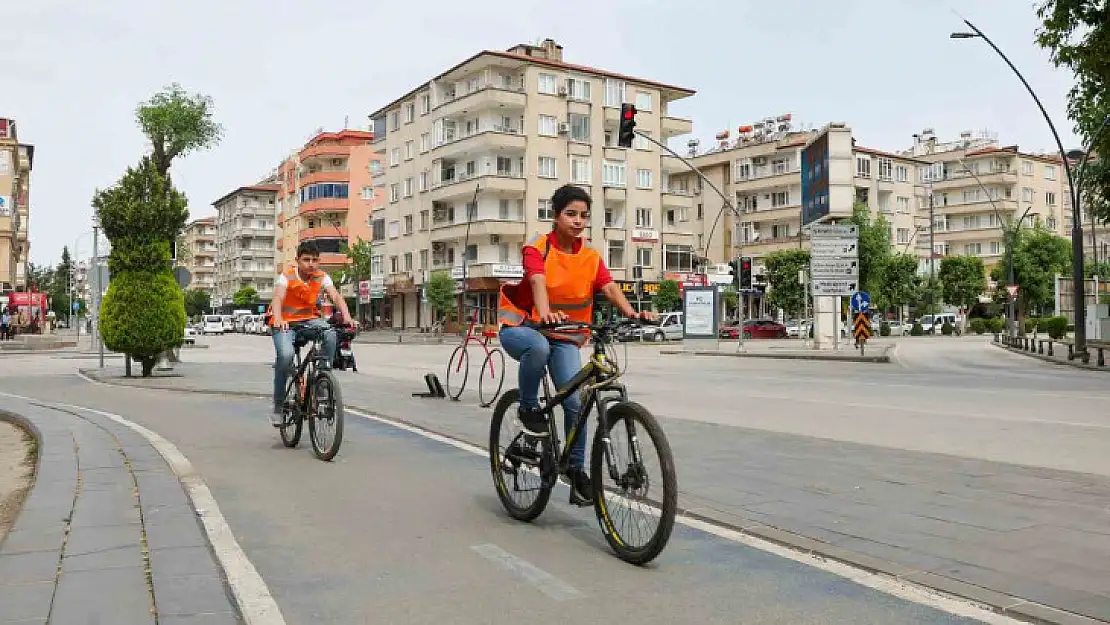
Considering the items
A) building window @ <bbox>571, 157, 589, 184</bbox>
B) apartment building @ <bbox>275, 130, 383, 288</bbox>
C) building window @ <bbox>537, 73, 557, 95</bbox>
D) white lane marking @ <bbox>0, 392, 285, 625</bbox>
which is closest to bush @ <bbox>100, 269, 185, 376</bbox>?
white lane marking @ <bbox>0, 392, 285, 625</bbox>

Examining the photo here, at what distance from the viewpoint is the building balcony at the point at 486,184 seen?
62062 mm

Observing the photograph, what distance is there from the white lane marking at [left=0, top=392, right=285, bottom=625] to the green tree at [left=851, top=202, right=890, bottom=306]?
59.7 meters

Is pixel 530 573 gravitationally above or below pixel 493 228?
below

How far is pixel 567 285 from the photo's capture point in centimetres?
536

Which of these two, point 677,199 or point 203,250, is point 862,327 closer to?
point 677,199

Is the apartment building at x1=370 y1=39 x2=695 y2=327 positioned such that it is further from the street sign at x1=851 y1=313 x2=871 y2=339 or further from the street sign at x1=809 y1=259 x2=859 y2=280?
the street sign at x1=851 y1=313 x2=871 y2=339

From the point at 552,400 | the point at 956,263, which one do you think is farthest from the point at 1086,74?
the point at 956,263

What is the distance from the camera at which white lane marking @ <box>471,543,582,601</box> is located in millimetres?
4082

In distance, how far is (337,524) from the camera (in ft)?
17.9

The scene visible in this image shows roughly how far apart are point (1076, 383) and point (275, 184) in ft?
407

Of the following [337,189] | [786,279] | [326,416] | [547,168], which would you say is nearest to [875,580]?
[326,416]

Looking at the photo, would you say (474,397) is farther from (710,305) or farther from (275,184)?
(275,184)

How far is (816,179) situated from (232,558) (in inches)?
1344

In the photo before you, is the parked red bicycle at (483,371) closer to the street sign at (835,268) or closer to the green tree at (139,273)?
the green tree at (139,273)
